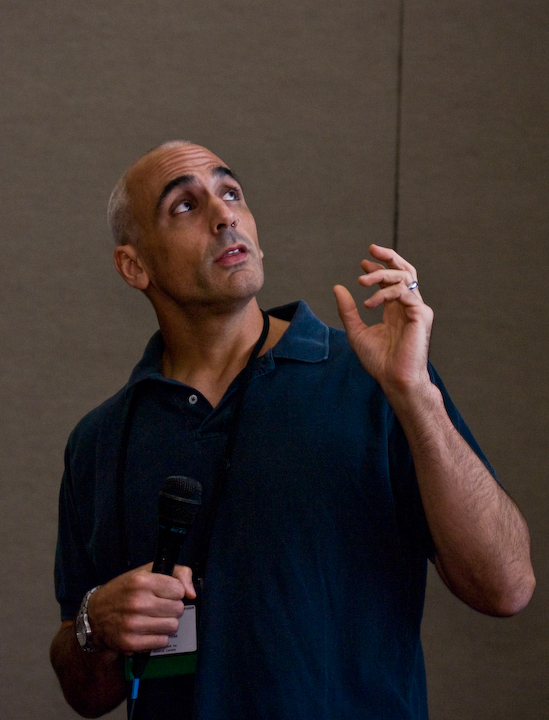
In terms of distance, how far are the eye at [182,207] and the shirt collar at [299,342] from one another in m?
0.31

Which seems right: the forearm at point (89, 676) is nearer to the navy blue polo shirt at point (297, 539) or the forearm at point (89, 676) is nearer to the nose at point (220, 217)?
the navy blue polo shirt at point (297, 539)

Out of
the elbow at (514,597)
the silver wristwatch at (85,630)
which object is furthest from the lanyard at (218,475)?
the elbow at (514,597)

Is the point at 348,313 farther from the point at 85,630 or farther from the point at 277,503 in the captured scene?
the point at 85,630

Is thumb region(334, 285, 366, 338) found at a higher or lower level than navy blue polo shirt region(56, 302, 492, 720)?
higher

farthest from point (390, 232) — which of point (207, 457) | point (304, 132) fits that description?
point (207, 457)

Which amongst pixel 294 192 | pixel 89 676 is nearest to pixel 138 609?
pixel 89 676

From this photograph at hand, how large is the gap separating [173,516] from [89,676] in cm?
58

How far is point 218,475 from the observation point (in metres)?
1.28

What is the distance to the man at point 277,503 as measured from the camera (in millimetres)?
1100

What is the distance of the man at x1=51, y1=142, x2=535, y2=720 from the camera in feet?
3.61

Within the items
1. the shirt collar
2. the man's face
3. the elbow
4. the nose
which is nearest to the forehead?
the man's face

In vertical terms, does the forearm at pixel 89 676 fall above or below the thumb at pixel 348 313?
below

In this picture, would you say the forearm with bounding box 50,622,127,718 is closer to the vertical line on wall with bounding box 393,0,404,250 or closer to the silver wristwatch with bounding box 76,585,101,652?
the silver wristwatch with bounding box 76,585,101,652

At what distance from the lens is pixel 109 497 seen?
1.43m
